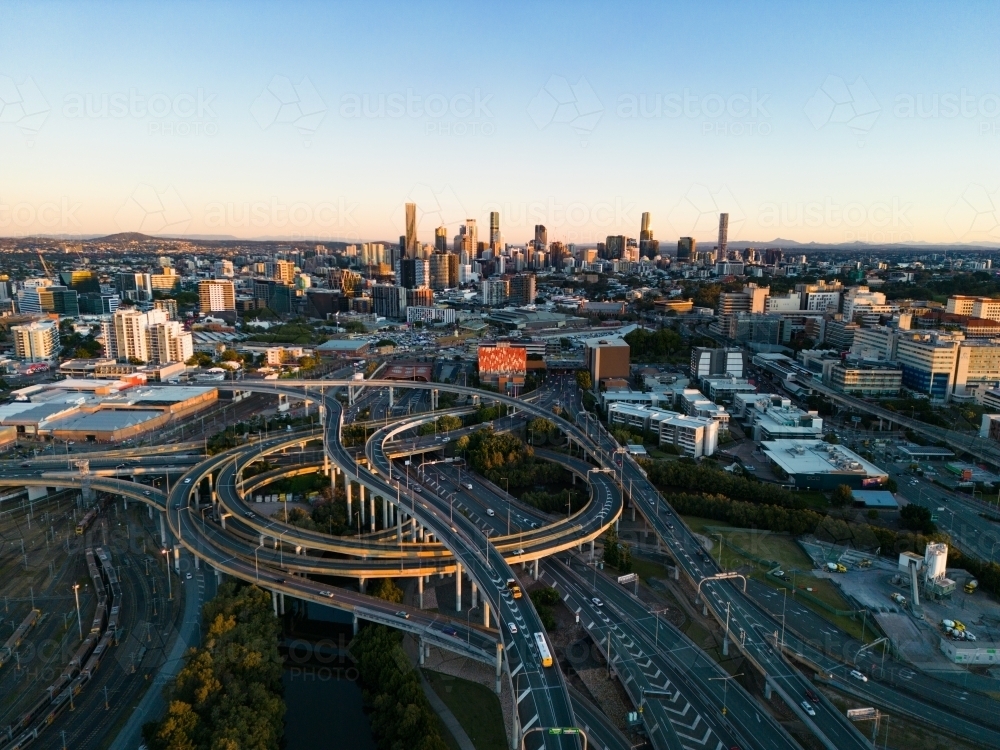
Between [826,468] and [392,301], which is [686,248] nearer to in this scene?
[392,301]

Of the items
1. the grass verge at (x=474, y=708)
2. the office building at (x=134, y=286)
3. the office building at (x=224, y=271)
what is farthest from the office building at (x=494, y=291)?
the grass verge at (x=474, y=708)

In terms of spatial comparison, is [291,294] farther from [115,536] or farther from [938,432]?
[938,432]

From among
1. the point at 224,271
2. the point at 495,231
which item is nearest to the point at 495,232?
the point at 495,231

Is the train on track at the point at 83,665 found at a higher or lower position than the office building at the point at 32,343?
lower

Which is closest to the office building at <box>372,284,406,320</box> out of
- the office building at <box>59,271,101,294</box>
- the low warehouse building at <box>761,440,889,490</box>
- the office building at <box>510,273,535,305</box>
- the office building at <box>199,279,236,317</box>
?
the office building at <box>510,273,535,305</box>

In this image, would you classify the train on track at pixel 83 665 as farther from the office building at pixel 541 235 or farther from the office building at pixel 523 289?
the office building at pixel 541 235

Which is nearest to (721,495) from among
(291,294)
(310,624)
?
(310,624)
